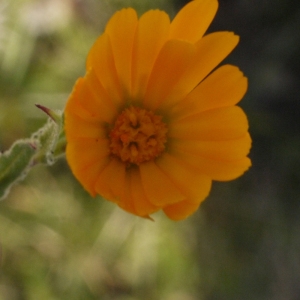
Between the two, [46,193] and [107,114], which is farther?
[46,193]

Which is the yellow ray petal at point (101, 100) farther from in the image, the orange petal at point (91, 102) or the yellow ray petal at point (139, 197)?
the yellow ray petal at point (139, 197)

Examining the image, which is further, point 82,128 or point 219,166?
point 219,166

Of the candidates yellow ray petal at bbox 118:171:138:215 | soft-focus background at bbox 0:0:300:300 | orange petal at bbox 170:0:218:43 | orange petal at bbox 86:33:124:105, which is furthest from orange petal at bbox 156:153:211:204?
soft-focus background at bbox 0:0:300:300

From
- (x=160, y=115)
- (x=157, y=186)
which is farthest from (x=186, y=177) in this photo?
(x=160, y=115)

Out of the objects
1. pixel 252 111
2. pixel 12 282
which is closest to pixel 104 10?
pixel 252 111

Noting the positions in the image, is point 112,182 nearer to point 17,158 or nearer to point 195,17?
point 17,158

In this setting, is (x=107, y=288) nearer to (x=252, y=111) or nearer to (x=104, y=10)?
(x=252, y=111)
